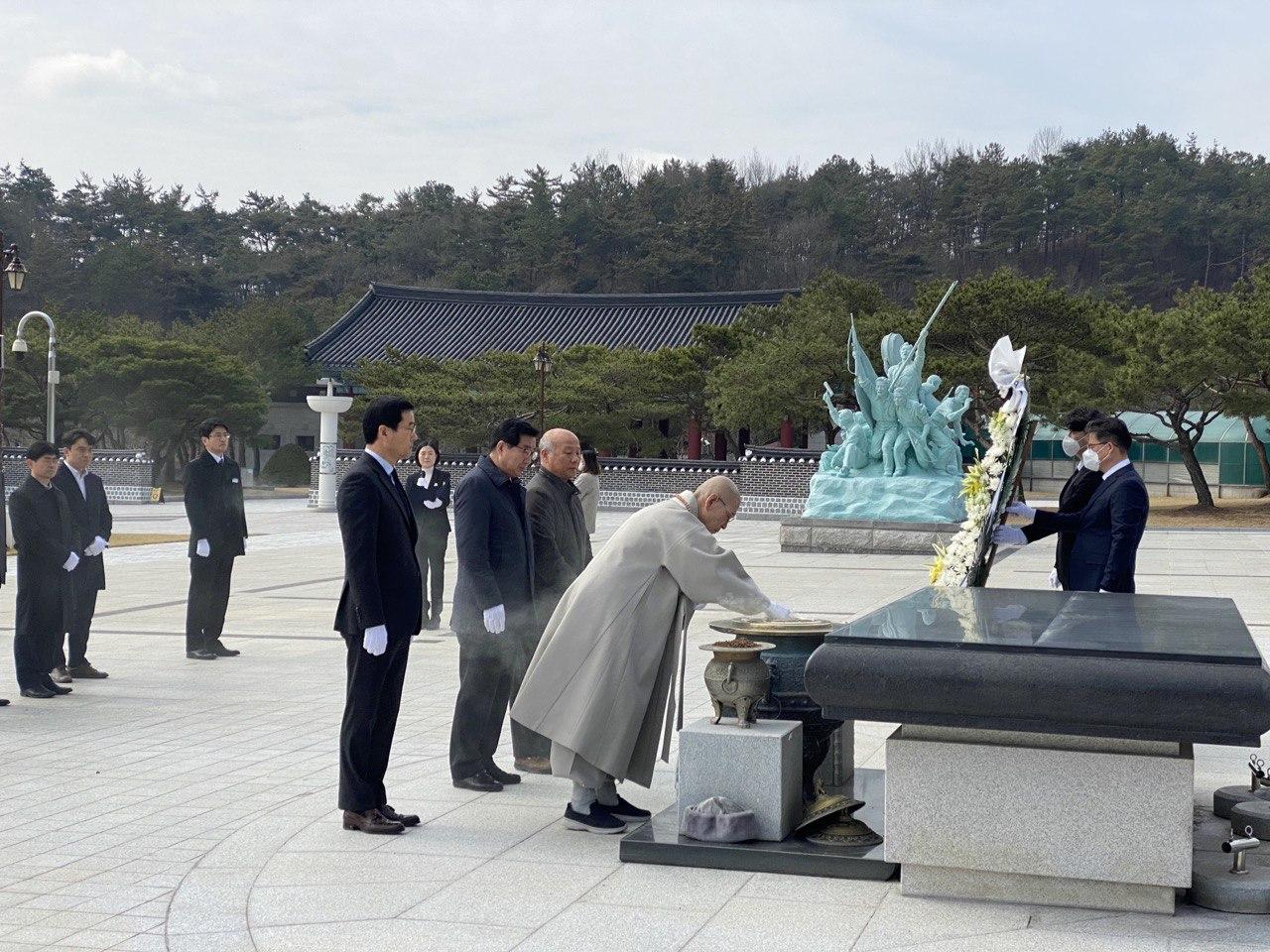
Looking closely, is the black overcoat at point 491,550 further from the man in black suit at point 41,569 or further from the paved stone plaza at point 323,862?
the man in black suit at point 41,569

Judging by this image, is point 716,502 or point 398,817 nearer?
point 716,502

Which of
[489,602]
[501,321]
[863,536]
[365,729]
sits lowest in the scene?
[863,536]

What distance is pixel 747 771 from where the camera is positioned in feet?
16.4

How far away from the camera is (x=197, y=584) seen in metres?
9.91

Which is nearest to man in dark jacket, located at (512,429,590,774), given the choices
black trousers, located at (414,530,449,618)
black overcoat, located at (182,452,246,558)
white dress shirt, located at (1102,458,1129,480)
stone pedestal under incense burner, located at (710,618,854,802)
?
stone pedestal under incense burner, located at (710,618,854,802)

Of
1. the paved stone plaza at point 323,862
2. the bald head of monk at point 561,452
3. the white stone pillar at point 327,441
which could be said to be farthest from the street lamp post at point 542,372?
the bald head of monk at point 561,452

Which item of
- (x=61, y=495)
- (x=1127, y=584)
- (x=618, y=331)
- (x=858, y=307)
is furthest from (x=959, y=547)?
(x=618, y=331)

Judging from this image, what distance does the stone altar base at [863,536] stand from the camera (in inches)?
838

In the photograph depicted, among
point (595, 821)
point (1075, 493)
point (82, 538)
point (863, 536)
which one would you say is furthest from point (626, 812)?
point (863, 536)

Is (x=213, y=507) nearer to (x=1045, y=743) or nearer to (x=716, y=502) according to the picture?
(x=716, y=502)

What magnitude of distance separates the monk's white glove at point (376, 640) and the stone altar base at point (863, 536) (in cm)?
1651

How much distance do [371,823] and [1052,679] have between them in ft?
8.71

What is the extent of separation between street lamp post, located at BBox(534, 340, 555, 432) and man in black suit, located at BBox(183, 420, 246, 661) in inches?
839

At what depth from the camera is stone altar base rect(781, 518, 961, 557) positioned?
21.3 metres
